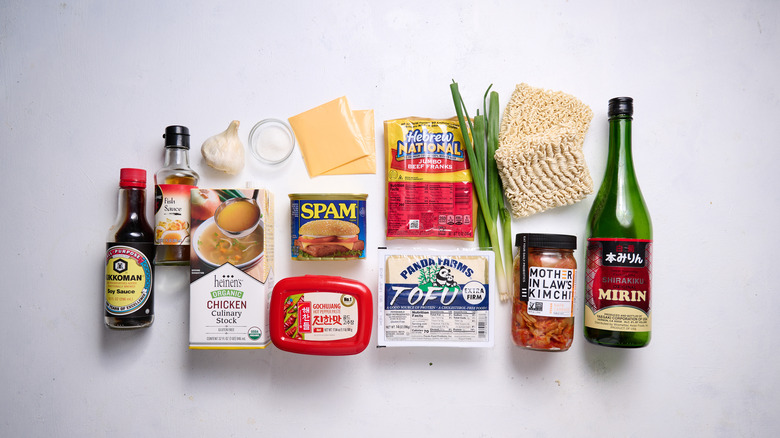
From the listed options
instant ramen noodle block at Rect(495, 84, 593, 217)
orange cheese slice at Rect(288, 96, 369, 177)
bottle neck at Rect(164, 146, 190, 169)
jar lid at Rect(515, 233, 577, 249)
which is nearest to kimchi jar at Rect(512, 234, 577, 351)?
jar lid at Rect(515, 233, 577, 249)

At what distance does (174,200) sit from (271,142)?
26 centimetres

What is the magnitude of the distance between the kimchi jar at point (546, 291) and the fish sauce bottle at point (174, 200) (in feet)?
2.54

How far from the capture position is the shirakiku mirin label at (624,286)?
913 mm

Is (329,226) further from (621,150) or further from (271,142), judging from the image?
(621,150)

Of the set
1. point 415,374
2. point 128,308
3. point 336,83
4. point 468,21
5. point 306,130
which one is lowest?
point 415,374

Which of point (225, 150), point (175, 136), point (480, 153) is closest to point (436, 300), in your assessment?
point (480, 153)

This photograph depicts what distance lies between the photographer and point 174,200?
36.8 inches

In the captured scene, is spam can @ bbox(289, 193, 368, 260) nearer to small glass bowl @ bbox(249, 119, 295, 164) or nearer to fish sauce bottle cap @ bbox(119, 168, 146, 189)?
small glass bowl @ bbox(249, 119, 295, 164)

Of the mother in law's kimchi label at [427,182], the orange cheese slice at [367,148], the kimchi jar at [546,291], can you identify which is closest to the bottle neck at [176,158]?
the orange cheese slice at [367,148]

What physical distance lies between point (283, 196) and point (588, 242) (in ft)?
2.44

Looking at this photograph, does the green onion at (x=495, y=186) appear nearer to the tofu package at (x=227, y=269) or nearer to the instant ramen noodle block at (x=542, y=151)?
the instant ramen noodle block at (x=542, y=151)

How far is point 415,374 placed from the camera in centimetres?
101
